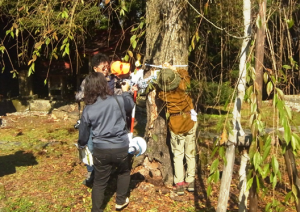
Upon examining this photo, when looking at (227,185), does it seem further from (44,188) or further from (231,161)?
(44,188)

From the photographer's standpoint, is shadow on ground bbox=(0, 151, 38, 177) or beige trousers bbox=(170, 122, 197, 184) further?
shadow on ground bbox=(0, 151, 38, 177)

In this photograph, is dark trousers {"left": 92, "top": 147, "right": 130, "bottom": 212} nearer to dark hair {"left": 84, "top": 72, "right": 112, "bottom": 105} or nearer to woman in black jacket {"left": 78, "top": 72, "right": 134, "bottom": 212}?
woman in black jacket {"left": 78, "top": 72, "right": 134, "bottom": 212}

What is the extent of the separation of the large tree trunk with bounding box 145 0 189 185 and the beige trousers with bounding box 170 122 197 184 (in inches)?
8.2

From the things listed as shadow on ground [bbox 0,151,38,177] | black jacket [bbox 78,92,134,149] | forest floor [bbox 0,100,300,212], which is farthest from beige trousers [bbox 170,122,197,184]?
shadow on ground [bbox 0,151,38,177]

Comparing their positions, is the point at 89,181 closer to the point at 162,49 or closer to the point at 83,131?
the point at 83,131

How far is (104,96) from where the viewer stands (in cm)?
367

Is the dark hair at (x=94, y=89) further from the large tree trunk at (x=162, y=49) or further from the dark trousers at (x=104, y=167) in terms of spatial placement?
the large tree trunk at (x=162, y=49)

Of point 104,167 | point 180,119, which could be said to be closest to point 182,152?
point 180,119

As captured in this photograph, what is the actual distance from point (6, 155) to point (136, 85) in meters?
3.50

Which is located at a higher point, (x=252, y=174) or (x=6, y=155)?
(x=252, y=174)

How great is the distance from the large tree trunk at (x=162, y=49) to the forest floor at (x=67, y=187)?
0.39m

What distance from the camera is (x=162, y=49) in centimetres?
447

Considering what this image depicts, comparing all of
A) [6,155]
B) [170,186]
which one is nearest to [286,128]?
[170,186]

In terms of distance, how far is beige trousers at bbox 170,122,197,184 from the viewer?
4371 millimetres
